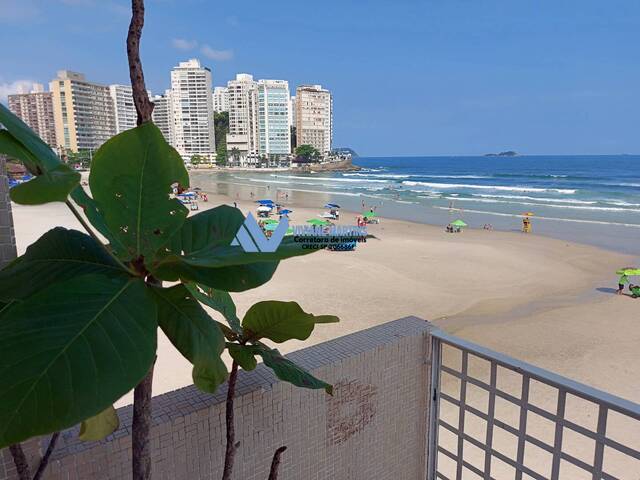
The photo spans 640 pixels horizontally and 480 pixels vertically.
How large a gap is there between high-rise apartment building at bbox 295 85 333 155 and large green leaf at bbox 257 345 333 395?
285 ft

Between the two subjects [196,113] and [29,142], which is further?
[196,113]

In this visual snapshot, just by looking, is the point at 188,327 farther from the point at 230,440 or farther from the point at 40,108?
the point at 40,108

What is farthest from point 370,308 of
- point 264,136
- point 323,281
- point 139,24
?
point 264,136

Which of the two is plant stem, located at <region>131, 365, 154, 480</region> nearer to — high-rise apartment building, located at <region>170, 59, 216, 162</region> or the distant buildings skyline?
the distant buildings skyline

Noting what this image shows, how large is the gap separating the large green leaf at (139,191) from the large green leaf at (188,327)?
0.07 metres

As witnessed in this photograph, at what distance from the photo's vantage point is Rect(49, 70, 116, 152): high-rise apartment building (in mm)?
66938

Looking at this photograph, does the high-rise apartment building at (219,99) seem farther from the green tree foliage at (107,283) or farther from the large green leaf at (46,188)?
the large green leaf at (46,188)

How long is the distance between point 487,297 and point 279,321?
849cm

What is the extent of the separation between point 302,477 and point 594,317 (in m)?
7.61

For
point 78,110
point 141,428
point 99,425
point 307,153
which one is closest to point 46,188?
point 141,428

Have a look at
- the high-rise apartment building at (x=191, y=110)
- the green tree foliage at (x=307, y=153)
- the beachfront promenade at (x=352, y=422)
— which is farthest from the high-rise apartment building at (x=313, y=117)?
the beachfront promenade at (x=352, y=422)

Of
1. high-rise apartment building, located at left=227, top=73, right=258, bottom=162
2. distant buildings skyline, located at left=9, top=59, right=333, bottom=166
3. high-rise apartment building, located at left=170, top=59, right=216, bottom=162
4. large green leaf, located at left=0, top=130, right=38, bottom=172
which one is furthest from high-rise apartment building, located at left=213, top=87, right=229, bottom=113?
large green leaf, located at left=0, top=130, right=38, bottom=172

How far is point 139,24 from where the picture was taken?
708 mm

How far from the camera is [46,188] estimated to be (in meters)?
0.49
